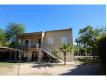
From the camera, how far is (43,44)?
24.6m

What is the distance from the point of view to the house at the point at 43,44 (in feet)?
75.5

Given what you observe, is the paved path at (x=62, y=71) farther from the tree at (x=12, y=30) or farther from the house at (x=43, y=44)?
the tree at (x=12, y=30)

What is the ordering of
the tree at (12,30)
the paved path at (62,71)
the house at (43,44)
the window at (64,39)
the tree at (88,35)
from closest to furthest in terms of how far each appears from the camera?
1. the paved path at (62,71)
2. the house at (43,44)
3. the window at (64,39)
4. the tree at (88,35)
5. the tree at (12,30)

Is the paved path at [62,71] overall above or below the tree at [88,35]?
below

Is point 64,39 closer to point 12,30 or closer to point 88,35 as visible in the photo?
point 88,35

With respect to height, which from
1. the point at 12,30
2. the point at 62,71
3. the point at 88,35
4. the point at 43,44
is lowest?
the point at 62,71

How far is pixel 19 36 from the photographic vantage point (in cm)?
2662

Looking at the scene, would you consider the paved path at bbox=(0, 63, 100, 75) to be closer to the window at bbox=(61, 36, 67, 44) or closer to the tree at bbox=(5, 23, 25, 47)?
the window at bbox=(61, 36, 67, 44)

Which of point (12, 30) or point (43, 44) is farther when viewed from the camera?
point (12, 30)

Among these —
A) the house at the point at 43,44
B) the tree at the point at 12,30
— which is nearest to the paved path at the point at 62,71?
the house at the point at 43,44

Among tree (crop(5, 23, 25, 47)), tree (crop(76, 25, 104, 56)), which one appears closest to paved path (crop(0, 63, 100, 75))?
tree (crop(76, 25, 104, 56))

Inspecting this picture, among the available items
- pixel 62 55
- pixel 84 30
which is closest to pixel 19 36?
pixel 62 55

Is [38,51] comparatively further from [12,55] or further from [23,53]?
[12,55]

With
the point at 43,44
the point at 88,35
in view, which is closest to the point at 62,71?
the point at 43,44
